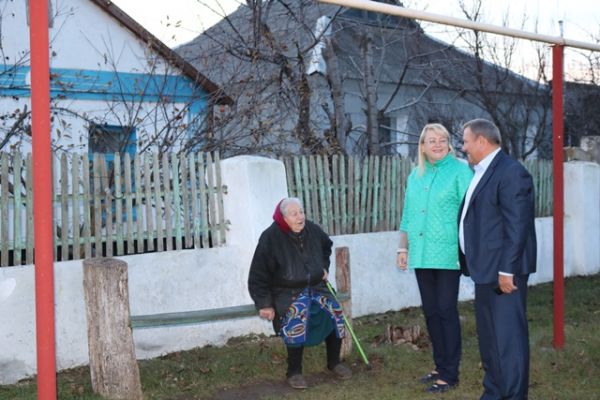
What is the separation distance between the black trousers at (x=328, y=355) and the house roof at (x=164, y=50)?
444cm

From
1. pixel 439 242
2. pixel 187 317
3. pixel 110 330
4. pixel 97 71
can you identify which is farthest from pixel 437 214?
pixel 97 71

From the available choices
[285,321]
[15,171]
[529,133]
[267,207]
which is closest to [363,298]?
[267,207]

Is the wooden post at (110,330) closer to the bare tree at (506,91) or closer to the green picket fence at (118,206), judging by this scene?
the green picket fence at (118,206)

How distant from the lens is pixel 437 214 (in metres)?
6.22

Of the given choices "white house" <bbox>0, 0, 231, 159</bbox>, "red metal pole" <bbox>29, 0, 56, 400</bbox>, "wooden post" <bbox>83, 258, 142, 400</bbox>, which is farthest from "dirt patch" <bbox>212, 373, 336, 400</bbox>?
"white house" <bbox>0, 0, 231, 159</bbox>

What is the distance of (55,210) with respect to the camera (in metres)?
7.50

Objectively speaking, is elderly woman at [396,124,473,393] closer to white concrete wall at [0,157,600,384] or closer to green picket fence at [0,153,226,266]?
white concrete wall at [0,157,600,384]

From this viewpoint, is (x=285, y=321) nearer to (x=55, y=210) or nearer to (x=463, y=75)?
(x=55, y=210)

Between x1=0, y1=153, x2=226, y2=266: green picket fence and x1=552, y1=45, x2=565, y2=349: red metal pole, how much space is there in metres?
3.16

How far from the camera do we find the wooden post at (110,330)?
19.5 feet

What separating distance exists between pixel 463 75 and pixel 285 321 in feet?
47.3

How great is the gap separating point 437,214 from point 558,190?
73.5 inches

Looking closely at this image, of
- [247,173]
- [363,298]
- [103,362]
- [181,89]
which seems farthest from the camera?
[181,89]

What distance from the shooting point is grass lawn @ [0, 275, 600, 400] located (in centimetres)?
638
